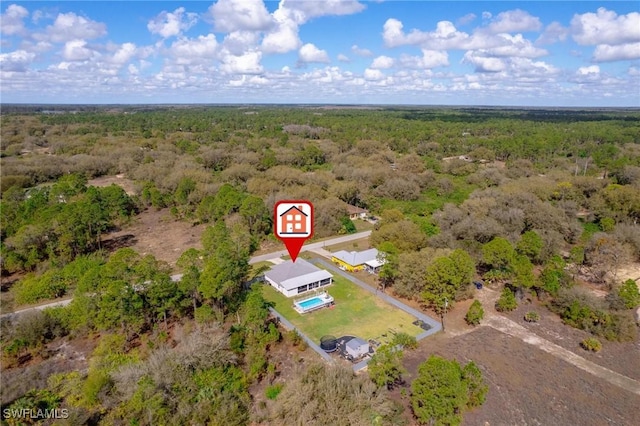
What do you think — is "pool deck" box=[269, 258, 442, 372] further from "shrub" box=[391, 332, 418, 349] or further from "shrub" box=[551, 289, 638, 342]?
"shrub" box=[551, 289, 638, 342]

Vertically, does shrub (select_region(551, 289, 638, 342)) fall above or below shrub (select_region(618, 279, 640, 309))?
below

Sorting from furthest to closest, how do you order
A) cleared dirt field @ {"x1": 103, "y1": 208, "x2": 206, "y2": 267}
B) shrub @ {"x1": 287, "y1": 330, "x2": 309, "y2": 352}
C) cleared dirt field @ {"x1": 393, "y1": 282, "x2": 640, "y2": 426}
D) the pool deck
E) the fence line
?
cleared dirt field @ {"x1": 103, "y1": 208, "x2": 206, "y2": 267} → shrub @ {"x1": 287, "y1": 330, "x2": 309, "y2": 352} → the fence line → the pool deck → cleared dirt field @ {"x1": 393, "y1": 282, "x2": 640, "y2": 426}

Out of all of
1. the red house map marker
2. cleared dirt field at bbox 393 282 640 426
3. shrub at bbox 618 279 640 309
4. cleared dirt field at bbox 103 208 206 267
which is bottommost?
cleared dirt field at bbox 393 282 640 426

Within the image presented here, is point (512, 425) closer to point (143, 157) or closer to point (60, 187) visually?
point (60, 187)

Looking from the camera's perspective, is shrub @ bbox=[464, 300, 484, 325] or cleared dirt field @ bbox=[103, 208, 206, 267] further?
cleared dirt field @ bbox=[103, 208, 206, 267]

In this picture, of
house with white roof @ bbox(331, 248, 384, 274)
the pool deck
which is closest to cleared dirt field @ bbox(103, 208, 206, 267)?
the pool deck
